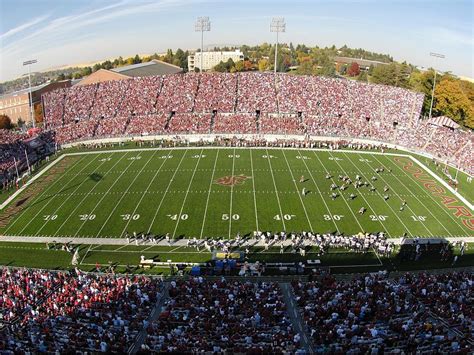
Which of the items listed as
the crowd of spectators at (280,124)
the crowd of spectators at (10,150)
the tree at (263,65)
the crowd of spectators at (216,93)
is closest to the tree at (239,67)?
the tree at (263,65)

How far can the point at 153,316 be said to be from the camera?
18125 mm

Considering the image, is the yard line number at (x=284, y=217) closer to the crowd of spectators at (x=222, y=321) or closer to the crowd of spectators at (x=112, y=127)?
the crowd of spectators at (x=222, y=321)

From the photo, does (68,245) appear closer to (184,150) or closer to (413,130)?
(184,150)

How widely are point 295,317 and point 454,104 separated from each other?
5219cm

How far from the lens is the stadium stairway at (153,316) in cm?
1590

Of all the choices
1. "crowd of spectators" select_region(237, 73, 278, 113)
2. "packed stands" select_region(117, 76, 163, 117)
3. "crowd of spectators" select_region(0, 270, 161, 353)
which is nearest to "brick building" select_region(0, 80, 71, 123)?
"packed stands" select_region(117, 76, 163, 117)

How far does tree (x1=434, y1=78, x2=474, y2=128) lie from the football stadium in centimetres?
984

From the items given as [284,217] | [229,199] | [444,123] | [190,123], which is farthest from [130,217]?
[444,123]

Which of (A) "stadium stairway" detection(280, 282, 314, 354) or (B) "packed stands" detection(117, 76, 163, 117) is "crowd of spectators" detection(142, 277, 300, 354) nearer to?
(A) "stadium stairway" detection(280, 282, 314, 354)

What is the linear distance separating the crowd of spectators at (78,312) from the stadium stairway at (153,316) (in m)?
0.17

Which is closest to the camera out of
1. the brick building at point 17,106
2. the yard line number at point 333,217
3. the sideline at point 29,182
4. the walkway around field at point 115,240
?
the walkway around field at point 115,240

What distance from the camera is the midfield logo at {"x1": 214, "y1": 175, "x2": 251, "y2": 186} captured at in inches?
1389

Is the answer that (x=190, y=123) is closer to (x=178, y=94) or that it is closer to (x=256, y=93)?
(x=178, y=94)

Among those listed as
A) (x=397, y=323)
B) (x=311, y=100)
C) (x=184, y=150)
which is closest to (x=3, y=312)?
(x=397, y=323)
